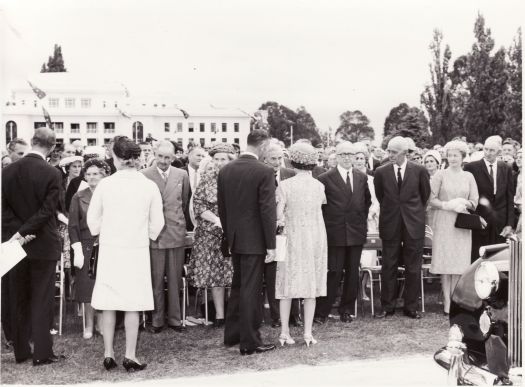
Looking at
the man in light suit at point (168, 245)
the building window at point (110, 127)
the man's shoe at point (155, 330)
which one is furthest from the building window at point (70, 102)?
the man's shoe at point (155, 330)

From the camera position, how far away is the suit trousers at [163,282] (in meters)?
8.34

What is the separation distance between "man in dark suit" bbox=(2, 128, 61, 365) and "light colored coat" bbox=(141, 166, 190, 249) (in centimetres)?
166

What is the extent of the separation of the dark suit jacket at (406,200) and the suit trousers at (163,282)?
2607mm

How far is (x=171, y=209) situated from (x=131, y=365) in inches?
89.7

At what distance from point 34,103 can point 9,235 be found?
101 meters

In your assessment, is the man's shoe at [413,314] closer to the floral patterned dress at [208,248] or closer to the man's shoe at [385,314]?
the man's shoe at [385,314]

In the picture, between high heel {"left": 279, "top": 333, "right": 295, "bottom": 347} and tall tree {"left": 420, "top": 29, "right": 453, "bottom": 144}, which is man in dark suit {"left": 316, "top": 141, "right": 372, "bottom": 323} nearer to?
high heel {"left": 279, "top": 333, "right": 295, "bottom": 347}

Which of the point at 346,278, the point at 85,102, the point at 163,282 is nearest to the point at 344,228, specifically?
the point at 346,278

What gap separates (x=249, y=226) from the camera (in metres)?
7.17

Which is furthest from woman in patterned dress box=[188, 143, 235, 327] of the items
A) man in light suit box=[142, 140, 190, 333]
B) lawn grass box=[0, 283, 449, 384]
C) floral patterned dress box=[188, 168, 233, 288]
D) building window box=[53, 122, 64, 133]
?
building window box=[53, 122, 64, 133]

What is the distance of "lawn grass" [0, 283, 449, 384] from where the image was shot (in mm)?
6574

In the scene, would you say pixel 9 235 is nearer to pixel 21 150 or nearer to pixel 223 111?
pixel 21 150

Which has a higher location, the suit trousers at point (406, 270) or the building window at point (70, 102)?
the building window at point (70, 102)

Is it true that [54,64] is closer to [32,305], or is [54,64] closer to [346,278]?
[346,278]
